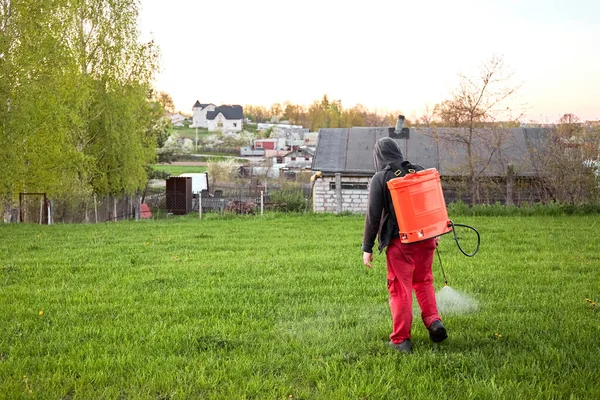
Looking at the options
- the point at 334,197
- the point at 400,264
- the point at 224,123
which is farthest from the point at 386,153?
the point at 224,123

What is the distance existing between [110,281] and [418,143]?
2496cm

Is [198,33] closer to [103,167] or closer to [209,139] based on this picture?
[103,167]

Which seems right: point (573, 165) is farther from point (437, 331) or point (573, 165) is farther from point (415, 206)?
point (415, 206)

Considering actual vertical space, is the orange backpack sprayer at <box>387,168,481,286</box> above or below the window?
above

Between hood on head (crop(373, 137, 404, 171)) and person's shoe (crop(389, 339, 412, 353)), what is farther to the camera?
hood on head (crop(373, 137, 404, 171))

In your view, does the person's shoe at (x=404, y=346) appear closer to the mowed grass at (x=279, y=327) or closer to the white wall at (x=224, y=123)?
the mowed grass at (x=279, y=327)

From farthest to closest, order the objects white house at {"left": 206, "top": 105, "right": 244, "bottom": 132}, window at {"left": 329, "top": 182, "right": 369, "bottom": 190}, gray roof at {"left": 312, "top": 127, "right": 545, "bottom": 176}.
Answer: white house at {"left": 206, "top": 105, "right": 244, "bottom": 132}, window at {"left": 329, "top": 182, "right": 369, "bottom": 190}, gray roof at {"left": 312, "top": 127, "right": 545, "bottom": 176}

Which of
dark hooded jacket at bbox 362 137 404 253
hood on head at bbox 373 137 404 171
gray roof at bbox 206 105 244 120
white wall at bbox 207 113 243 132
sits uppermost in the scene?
gray roof at bbox 206 105 244 120

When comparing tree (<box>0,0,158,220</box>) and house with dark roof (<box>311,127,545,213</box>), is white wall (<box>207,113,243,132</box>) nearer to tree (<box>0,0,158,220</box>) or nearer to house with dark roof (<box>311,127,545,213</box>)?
tree (<box>0,0,158,220</box>)

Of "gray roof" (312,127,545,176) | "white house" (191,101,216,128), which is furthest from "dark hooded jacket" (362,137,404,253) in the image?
"white house" (191,101,216,128)

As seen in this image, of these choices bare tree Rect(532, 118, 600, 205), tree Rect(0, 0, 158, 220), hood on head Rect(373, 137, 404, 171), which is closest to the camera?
hood on head Rect(373, 137, 404, 171)

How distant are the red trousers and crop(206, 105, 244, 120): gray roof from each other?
520 ft

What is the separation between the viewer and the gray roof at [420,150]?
2716 centimetres

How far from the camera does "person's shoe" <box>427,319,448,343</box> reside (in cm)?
508
